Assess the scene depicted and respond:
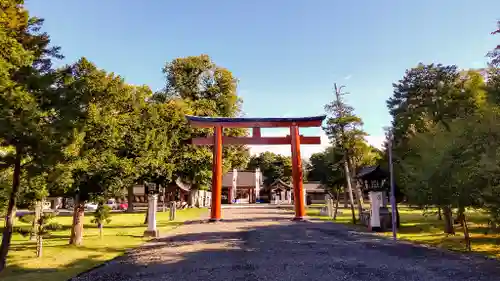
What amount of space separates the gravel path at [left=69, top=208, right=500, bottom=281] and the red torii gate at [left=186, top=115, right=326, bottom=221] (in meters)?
10.9

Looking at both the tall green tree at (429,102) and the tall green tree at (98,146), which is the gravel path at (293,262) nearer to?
the tall green tree at (98,146)

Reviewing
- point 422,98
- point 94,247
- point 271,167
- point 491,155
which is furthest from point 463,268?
point 271,167

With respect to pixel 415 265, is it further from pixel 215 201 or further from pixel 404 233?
pixel 215 201

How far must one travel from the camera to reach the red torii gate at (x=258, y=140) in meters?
26.6

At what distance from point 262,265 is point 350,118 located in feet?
59.0

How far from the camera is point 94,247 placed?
15.3 meters

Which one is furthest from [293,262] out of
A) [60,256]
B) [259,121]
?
[259,121]

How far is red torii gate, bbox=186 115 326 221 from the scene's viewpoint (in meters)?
26.6

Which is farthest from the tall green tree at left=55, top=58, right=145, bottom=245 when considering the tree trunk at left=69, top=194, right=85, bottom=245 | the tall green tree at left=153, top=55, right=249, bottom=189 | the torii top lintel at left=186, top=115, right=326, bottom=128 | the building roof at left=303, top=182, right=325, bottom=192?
the building roof at left=303, top=182, right=325, bottom=192

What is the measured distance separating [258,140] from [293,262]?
18.6m

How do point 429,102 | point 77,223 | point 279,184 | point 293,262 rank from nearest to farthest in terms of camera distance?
1. point 293,262
2. point 77,223
3. point 429,102
4. point 279,184

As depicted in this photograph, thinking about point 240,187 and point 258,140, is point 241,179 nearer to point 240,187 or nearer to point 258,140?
point 240,187

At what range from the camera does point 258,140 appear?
1140 inches

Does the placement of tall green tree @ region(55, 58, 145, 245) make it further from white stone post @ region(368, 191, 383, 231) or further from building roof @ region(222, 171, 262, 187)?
building roof @ region(222, 171, 262, 187)
